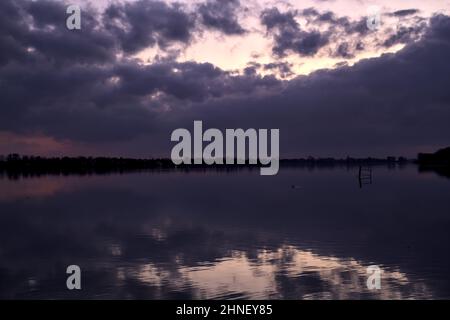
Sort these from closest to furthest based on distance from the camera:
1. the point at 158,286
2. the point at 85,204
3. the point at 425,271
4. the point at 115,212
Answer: the point at 158,286 → the point at 425,271 → the point at 115,212 → the point at 85,204

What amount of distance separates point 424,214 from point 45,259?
129 feet

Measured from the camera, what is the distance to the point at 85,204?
68875 mm

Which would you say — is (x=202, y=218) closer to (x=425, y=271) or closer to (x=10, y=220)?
(x=10, y=220)

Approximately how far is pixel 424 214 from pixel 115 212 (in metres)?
35.4
